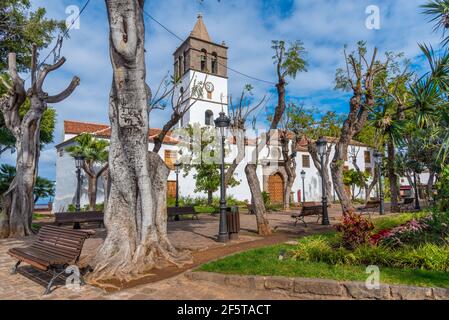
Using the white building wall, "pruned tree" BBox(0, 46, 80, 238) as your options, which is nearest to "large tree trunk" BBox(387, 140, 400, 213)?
the white building wall

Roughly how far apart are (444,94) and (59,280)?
9960 mm

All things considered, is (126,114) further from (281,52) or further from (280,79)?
(281,52)

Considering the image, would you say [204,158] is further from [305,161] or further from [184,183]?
[305,161]

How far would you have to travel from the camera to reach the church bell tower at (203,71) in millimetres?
30125

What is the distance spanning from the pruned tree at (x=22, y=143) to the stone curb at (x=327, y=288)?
353 inches

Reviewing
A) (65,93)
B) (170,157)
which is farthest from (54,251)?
(170,157)

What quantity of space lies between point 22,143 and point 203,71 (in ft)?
75.6

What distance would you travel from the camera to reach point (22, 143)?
10.5m

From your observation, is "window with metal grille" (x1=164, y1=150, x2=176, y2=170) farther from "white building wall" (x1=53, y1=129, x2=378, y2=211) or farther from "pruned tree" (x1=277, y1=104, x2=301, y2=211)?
"pruned tree" (x1=277, y1=104, x2=301, y2=211)

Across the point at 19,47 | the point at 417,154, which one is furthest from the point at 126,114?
the point at 417,154

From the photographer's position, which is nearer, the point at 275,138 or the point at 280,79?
the point at 280,79

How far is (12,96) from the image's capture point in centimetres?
1073

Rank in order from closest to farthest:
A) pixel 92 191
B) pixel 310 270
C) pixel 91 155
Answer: pixel 310 270 < pixel 91 155 < pixel 92 191
